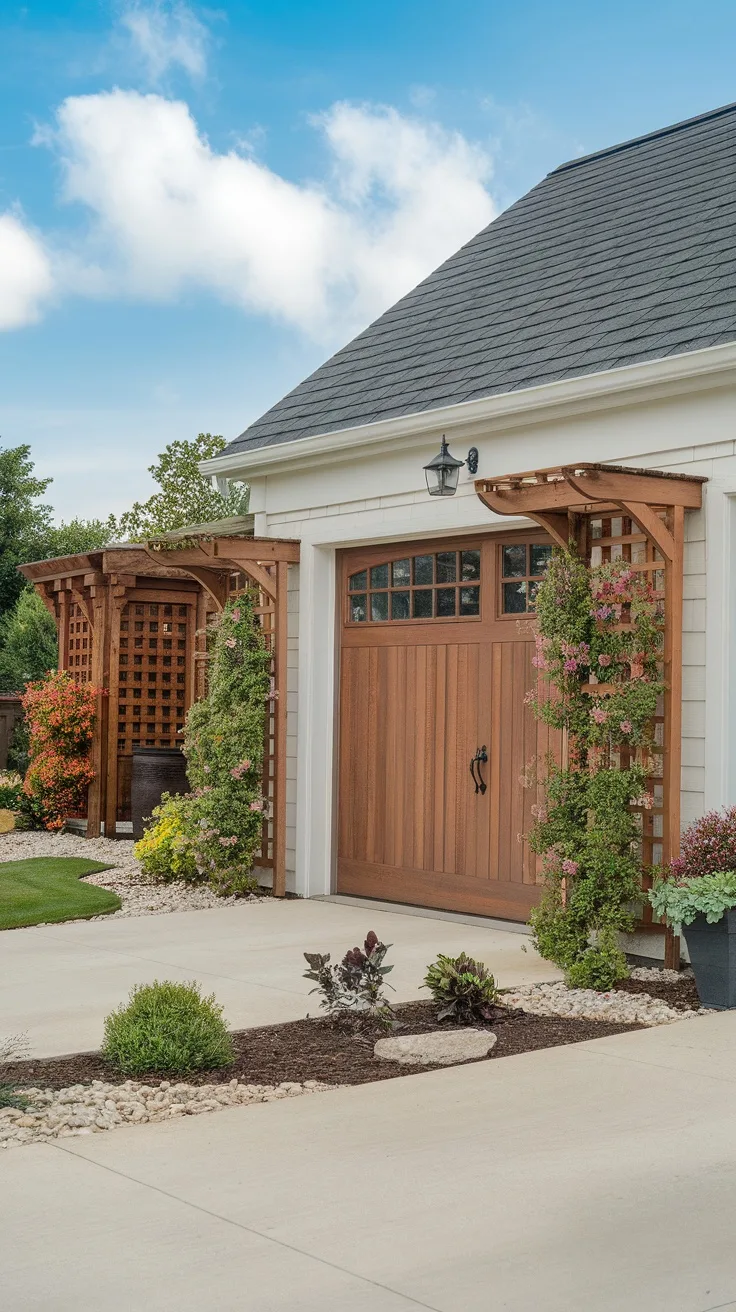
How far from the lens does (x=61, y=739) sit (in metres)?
13.7

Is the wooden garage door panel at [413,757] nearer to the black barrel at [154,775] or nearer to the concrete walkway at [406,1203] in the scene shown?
the black barrel at [154,775]

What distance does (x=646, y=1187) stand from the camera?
3770 mm

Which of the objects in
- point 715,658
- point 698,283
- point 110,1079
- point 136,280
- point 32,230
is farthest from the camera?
point 136,280

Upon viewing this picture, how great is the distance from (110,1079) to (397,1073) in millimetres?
1104

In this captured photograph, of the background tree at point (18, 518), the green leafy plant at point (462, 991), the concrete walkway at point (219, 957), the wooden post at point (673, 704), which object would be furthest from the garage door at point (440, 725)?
the background tree at point (18, 518)

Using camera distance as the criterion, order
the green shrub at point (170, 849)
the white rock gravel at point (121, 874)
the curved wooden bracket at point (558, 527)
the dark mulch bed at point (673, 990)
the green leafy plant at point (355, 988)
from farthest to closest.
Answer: the green shrub at point (170, 849), the white rock gravel at point (121, 874), the curved wooden bracket at point (558, 527), the dark mulch bed at point (673, 990), the green leafy plant at point (355, 988)

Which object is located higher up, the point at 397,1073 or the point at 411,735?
the point at 411,735

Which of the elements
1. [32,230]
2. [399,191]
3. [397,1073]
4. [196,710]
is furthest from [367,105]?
[397,1073]

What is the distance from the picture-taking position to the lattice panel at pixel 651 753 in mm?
6949

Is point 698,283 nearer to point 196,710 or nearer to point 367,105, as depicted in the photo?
point 196,710

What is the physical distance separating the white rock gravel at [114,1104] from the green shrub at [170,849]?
17.5ft

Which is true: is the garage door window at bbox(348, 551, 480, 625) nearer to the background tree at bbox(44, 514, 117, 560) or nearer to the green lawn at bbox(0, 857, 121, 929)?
→ the green lawn at bbox(0, 857, 121, 929)

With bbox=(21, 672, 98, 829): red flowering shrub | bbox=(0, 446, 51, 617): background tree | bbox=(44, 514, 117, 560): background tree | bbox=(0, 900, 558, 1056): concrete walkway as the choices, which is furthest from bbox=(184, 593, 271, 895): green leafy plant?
bbox=(44, 514, 117, 560): background tree

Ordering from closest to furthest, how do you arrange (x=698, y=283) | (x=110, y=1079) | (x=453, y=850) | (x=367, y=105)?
(x=110, y=1079) < (x=698, y=283) < (x=453, y=850) < (x=367, y=105)
